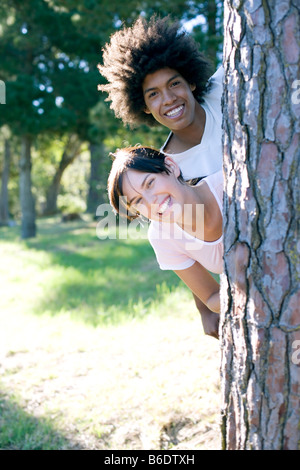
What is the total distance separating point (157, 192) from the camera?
192cm

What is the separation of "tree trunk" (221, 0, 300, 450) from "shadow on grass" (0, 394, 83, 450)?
1.50 metres

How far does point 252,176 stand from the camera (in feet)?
4.69

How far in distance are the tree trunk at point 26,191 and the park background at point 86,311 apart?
0.09 ft

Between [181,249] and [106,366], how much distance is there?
5.55 feet

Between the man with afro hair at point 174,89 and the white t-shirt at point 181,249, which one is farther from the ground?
the man with afro hair at point 174,89

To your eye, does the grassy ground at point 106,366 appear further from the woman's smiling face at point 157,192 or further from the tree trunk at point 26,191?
the tree trunk at point 26,191

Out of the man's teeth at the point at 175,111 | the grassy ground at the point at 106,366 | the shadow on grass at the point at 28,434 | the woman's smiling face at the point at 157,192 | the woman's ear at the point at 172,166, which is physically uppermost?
the man's teeth at the point at 175,111

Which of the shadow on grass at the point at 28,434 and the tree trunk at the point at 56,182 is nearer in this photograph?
the shadow on grass at the point at 28,434

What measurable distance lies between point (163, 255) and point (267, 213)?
41.1 inches

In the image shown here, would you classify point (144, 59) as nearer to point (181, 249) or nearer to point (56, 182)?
point (181, 249)

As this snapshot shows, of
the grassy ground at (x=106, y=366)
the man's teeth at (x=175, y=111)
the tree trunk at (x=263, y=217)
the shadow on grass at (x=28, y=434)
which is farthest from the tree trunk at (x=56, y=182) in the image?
the tree trunk at (x=263, y=217)

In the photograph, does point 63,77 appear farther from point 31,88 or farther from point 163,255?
point 163,255

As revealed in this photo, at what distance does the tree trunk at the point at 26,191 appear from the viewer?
12234 millimetres

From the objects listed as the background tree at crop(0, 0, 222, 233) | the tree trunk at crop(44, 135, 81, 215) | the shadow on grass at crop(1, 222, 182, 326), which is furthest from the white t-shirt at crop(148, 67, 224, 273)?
the tree trunk at crop(44, 135, 81, 215)
